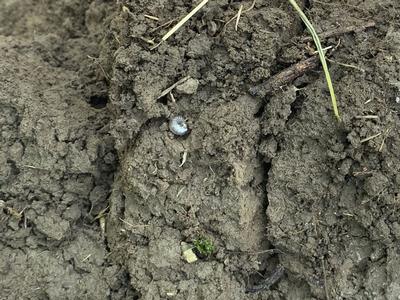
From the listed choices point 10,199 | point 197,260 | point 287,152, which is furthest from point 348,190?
point 10,199

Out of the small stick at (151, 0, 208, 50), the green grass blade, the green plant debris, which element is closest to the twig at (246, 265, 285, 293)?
the green plant debris

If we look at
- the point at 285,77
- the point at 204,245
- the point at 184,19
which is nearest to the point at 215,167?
the point at 204,245

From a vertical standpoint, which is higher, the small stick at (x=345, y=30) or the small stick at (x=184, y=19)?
the small stick at (x=184, y=19)

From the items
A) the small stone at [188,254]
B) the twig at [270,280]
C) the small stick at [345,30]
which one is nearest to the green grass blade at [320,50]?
the small stick at [345,30]

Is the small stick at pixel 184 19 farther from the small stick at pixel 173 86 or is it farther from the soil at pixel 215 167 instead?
the small stick at pixel 173 86

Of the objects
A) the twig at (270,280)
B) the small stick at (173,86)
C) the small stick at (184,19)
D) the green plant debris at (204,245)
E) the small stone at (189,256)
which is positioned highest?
the small stick at (184,19)

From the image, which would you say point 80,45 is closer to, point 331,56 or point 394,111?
point 331,56
